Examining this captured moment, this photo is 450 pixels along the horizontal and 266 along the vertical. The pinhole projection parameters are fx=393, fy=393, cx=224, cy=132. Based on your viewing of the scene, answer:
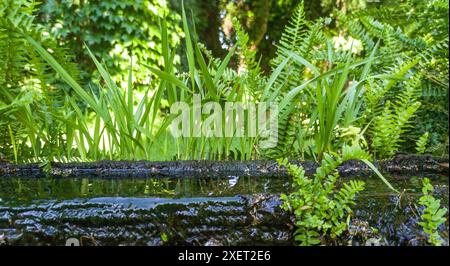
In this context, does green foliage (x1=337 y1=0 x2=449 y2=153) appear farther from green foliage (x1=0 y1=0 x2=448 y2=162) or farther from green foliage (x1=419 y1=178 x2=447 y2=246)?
green foliage (x1=419 y1=178 x2=447 y2=246)

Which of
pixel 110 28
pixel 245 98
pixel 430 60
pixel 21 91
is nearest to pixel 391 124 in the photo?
pixel 430 60

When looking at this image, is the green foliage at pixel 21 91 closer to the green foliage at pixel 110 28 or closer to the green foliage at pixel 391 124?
the green foliage at pixel 391 124

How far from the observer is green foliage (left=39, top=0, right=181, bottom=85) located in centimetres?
498

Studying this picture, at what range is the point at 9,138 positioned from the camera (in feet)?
5.93

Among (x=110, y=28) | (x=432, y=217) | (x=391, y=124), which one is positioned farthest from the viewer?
(x=110, y=28)

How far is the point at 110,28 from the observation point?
5031mm

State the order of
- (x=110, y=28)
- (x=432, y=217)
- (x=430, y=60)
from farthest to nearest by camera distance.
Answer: (x=110, y=28) < (x=430, y=60) < (x=432, y=217)

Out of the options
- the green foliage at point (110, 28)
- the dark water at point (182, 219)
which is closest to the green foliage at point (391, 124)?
the dark water at point (182, 219)

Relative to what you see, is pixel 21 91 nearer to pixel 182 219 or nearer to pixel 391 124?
pixel 182 219

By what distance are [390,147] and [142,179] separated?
102 centimetres

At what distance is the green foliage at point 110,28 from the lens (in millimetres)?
4977

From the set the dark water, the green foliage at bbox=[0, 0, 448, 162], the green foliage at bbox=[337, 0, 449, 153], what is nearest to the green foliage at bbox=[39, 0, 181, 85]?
the green foliage at bbox=[0, 0, 448, 162]

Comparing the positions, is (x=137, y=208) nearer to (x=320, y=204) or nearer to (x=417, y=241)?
(x=320, y=204)
